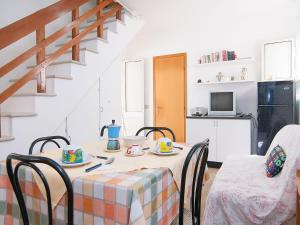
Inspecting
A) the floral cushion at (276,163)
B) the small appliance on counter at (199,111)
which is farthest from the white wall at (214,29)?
the floral cushion at (276,163)

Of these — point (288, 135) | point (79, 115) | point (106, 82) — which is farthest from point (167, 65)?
point (288, 135)

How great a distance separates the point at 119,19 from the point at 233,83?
2280 millimetres

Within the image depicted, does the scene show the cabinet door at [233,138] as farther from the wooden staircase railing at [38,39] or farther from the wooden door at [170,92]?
the wooden staircase railing at [38,39]

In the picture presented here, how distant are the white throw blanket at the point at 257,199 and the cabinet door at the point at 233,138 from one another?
5.46ft

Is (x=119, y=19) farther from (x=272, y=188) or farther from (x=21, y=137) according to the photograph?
(x=272, y=188)

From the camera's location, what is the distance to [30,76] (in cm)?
224

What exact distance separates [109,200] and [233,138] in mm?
3107

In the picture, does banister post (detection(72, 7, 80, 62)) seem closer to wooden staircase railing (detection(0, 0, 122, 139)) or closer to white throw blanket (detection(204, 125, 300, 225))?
wooden staircase railing (detection(0, 0, 122, 139))

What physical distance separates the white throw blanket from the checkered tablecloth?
0.51 m

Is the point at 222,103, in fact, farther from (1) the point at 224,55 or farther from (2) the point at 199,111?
(1) the point at 224,55

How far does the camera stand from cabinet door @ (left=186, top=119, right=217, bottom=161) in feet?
12.8

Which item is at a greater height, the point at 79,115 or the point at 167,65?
the point at 167,65

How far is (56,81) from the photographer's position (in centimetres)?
258

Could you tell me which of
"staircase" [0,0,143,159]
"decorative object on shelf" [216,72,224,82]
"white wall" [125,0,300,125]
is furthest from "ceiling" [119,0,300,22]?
"decorative object on shelf" [216,72,224,82]
